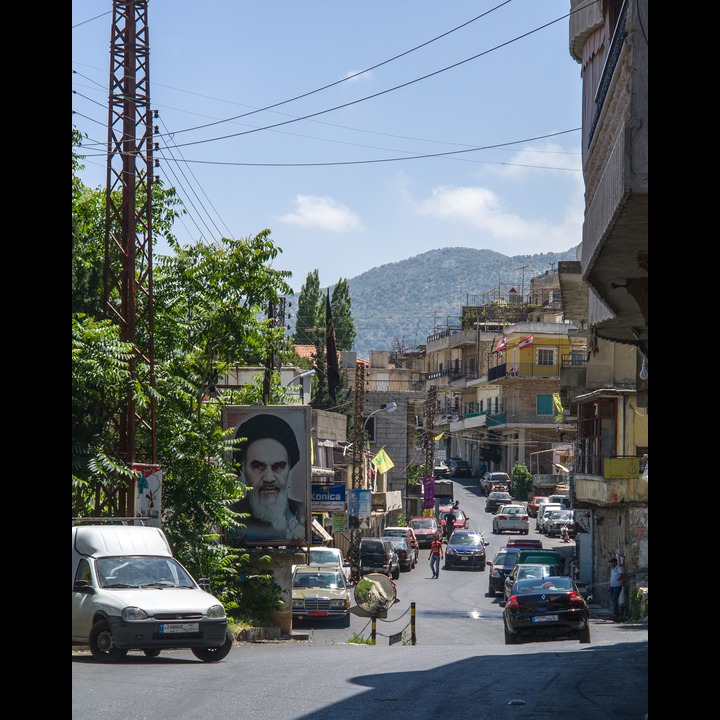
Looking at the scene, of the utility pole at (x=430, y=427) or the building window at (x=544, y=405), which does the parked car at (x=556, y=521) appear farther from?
the building window at (x=544, y=405)

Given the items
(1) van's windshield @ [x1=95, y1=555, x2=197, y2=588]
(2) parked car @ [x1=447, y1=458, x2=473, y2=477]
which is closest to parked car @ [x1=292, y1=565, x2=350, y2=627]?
(1) van's windshield @ [x1=95, y1=555, x2=197, y2=588]

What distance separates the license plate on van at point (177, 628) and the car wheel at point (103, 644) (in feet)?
2.08

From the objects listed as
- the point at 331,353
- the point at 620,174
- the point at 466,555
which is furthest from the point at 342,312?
the point at 620,174

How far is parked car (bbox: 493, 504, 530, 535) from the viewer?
216 ft

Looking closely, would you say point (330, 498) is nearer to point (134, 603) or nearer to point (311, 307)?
point (134, 603)

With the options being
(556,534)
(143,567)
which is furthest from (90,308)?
(556,534)

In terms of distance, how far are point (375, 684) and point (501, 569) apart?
25916 millimetres

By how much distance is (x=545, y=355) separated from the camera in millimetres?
95812

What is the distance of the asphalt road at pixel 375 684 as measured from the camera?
1138 centimetres

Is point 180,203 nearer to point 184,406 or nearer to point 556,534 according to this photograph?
point 184,406
